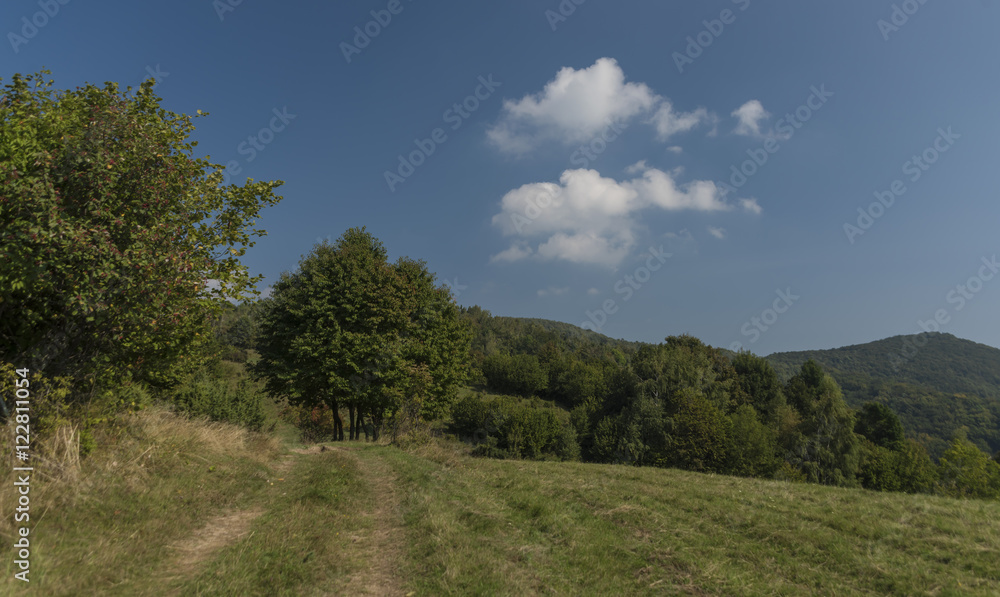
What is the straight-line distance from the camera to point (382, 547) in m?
6.77

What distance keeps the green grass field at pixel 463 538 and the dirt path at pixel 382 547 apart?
0.04 meters

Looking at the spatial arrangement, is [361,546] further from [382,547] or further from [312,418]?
[312,418]

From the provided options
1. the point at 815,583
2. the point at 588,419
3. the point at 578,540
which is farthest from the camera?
the point at 588,419

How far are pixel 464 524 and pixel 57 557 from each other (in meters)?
5.31

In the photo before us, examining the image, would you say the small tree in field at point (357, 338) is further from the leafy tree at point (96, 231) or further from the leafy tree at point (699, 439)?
the leafy tree at point (699, 439)

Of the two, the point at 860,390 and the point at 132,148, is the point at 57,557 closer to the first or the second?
the point at 132,148

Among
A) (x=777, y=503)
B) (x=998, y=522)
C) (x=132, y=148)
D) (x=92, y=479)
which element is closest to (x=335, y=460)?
(x=92, y=479)

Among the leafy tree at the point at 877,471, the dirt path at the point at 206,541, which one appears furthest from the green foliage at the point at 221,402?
the leafy tree at the point at 877,471

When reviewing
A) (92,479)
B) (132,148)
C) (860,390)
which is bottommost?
(860,390)

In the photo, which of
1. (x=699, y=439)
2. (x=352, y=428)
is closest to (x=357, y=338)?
(x=352, y=428)

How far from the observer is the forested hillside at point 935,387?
108m

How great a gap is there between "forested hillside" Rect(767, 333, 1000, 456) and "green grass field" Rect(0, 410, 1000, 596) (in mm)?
99633

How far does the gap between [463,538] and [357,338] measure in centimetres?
2011

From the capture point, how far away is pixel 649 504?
28.8 ft
